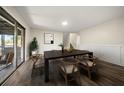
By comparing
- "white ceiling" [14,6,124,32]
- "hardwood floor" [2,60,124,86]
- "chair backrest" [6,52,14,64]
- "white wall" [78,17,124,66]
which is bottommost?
"hardwood floor" [2,60,124,86]

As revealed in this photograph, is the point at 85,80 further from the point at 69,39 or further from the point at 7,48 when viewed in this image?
the point at 69,39

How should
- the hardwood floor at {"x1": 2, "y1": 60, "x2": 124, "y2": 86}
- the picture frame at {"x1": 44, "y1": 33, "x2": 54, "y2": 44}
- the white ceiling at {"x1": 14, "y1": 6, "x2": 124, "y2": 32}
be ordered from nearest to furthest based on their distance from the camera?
the hardwood floor at {"x1": 2, "y1": 60, "x2": 124, "y2": 86}, the white ceiling at {"x1": 14, "y1": 6, "x2": 124, "y2": 32}, the picture frame at {"x1": 44, "y1": 33, "x2": 54, "y2": 44}

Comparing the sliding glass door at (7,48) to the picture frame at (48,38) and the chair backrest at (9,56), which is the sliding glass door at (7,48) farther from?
the picture frame at (48,38)

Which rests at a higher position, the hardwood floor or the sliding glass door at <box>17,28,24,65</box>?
the sliding glass door at <box>17,28,24,65</box>

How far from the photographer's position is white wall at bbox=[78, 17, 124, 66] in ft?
11.9

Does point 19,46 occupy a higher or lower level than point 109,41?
lower

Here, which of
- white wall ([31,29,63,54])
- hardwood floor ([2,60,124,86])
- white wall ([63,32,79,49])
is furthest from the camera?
white wall ([63,32,79,49])

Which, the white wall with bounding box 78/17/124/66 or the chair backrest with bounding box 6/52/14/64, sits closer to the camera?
the chair backrest with bounding box 6/52/14/64

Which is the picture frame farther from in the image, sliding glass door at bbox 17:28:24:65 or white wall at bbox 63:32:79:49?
sliding glass door at bbox 17:28:24:65

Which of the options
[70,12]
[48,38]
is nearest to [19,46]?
[70,12]

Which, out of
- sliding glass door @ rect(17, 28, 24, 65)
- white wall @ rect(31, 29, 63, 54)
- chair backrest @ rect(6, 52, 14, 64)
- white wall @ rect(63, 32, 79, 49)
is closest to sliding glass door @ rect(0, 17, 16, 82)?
chair backrest @ rect(6, 52, 14, 64)

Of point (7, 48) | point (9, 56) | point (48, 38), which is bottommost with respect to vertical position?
point (9, 56)

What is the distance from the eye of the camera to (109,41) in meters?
4.18
